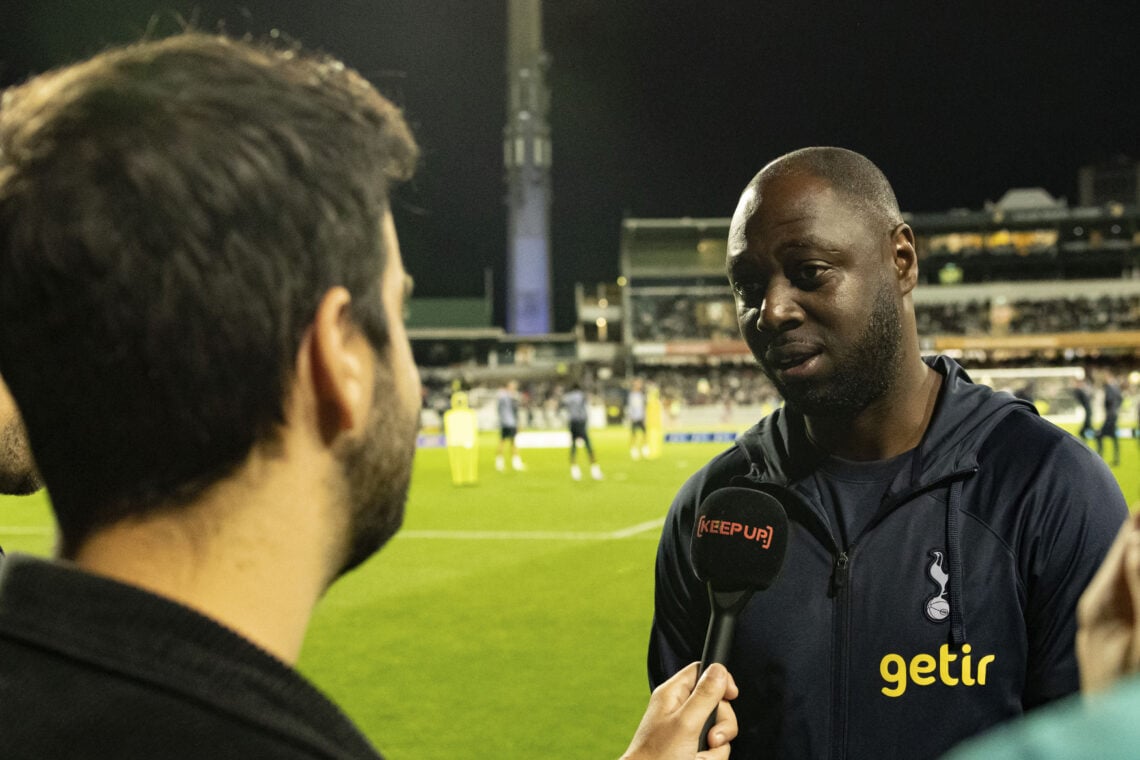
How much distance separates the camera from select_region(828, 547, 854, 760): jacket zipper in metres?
2.32

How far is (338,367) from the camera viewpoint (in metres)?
1.18

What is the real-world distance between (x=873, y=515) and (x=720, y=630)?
60 cm

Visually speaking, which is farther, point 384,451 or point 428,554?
point 428,554

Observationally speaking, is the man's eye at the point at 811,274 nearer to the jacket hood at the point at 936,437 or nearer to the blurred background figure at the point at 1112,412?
the jacket hood at the point at 936,437

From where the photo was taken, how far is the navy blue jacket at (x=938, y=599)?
7.39 ft

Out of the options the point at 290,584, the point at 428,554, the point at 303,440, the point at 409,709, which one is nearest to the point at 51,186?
the point at 303,440

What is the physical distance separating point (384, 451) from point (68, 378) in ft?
1.24

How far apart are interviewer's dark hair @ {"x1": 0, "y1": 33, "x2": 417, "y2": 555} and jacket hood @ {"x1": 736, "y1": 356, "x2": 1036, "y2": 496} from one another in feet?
5.67

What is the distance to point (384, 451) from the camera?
1263mm

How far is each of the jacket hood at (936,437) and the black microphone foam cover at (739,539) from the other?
0.20 m

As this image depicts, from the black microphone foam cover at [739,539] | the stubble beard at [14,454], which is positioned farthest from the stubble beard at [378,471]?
the stubble beard at [14,454]

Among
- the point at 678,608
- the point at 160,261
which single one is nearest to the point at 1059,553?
the point at 678,608

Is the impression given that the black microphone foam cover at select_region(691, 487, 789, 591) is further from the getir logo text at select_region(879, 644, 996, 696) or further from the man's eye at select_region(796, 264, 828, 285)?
the man's eye at select_region(796, 264, 828, 285)

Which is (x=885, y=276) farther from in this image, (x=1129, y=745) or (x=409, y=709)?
(x=409, y=709)
